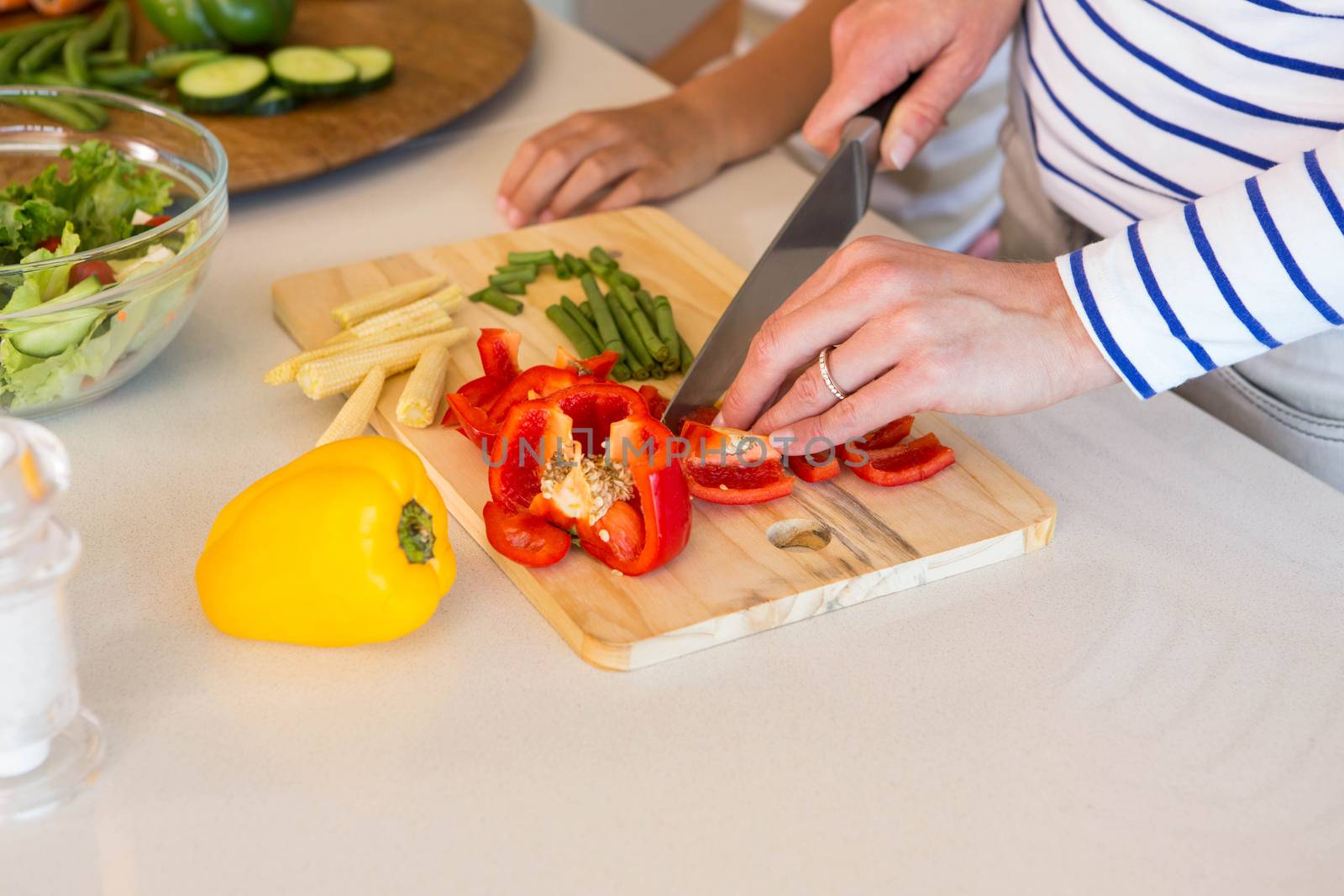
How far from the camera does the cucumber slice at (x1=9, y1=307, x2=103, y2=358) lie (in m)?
1.27

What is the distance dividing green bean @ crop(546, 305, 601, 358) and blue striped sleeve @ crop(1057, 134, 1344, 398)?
0.59 m

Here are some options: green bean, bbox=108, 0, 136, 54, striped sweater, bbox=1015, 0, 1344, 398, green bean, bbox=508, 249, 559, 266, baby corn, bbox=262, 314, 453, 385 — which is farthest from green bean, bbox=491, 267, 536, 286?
green bean, bbox=108, 0, 136, 54

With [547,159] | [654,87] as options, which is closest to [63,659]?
[547,159]

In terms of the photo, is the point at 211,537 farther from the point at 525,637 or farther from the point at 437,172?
the point at 437,172

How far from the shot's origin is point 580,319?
5.26ft

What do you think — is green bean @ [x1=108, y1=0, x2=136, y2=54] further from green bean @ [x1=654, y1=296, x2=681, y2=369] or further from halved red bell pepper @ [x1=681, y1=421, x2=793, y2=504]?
halved red bell pepper @ [x1=681, y1=421, x2=793, y2=504]

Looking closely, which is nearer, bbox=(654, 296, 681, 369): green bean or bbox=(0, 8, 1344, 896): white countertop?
bbox=(0, 8, 1344, 896): white countertop

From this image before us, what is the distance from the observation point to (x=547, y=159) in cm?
192

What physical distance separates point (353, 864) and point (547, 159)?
1246 mm

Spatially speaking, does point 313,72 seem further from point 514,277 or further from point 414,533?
point 414,533

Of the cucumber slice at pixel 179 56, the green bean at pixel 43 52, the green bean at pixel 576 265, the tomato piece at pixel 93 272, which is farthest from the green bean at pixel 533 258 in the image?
the green bean at pixel 43 52

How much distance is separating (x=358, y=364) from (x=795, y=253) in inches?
22.3

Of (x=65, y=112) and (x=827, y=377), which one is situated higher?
(x=827, y=377)

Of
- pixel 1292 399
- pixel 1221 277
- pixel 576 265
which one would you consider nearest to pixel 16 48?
pixel 576 265
